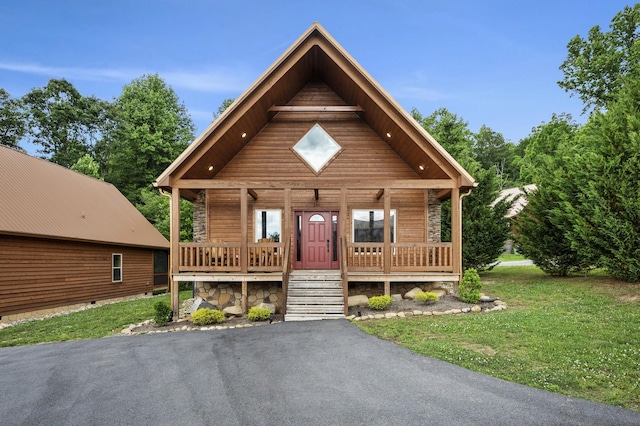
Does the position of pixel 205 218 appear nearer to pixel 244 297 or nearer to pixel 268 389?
pixel 244 297

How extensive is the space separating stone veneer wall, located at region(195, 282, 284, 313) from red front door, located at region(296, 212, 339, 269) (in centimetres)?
203

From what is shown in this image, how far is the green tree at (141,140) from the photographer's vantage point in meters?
31.5

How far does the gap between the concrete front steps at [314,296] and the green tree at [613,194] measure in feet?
25.2

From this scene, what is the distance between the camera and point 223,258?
1088 centimetres

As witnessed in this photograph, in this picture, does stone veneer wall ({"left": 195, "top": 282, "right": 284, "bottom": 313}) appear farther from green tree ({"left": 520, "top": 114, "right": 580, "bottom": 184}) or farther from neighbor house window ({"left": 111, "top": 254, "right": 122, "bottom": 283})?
green tree ({"left": 520, "top": 114, "right": 580, "bottom": 184})

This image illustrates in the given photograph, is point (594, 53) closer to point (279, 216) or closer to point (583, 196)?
point (583, 196)

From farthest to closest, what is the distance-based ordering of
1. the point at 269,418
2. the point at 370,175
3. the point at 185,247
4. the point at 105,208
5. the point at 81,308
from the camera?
the point at 105,208 < the point at 81,308 < the point at 370,175 < the point at 185,247 < the point at 269,418

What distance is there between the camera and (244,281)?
34.7 feet

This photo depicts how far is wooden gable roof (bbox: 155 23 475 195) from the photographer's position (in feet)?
34.7

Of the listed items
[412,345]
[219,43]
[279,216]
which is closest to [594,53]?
[279,216]

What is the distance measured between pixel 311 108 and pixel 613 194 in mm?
9612

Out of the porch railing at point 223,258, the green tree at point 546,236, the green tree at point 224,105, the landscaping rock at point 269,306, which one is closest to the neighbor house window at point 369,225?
the porch railing at point 223,258

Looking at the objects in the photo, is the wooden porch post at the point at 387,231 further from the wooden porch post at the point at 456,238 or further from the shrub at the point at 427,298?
the wooden porch post at the point at 456,238

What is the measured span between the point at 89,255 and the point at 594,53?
34.1 m
